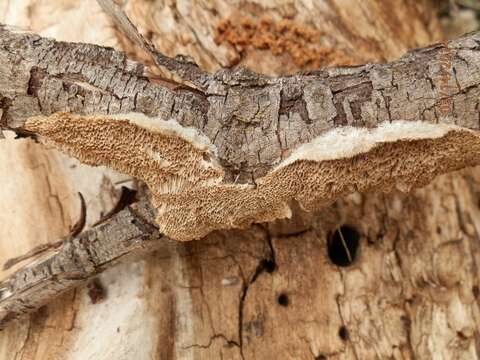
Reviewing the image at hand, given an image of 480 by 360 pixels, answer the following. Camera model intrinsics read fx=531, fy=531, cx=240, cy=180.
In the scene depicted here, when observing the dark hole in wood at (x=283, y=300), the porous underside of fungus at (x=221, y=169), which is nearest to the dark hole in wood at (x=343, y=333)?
the dark hole in wood at (x=283, y=300)

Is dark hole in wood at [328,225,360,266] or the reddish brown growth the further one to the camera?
the reddish brown growth

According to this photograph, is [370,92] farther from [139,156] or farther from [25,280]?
[25,280]

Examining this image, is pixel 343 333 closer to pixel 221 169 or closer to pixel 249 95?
pixel 221 169

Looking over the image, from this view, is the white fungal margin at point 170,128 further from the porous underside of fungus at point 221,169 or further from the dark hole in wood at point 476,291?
the dark hole in wood at point 476,291

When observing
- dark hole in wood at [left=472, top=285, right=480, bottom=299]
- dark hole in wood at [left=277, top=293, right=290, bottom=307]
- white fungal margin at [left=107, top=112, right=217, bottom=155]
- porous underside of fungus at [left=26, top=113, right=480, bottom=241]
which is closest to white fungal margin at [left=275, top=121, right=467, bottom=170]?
porous underside of fungus at [left=26, top=113, right=480, bottom=241]

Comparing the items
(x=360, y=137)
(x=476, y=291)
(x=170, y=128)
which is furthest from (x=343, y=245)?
(x=170, y=128)

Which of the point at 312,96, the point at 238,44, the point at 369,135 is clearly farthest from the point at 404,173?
the point at 238,44

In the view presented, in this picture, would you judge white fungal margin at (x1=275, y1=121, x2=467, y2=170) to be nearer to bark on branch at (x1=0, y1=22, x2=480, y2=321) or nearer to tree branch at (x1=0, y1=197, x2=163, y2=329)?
bark on branch at (x1=0, y1=22, x2=480, y2=321)
